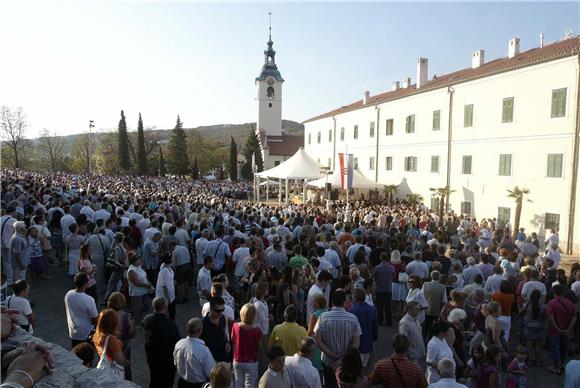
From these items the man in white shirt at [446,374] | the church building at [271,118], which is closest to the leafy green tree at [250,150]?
the church building at [271,118]

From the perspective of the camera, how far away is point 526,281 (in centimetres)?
770

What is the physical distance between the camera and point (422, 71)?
32406 mm

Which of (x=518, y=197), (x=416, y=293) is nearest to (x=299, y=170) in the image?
(x=518, y=197)

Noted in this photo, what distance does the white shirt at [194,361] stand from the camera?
14.6ft

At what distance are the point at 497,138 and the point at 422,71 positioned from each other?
11.7m

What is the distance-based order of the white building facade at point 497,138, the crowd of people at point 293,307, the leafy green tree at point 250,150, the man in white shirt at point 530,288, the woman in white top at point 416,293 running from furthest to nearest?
the leafy green tree at point 250,150 < the white building facade at point 497,138 < the man in white shirt at point 530,288 < the woman in white top at point 416,293 < the crowd of people at point 293,307

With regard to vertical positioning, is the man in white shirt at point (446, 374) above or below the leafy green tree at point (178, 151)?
below

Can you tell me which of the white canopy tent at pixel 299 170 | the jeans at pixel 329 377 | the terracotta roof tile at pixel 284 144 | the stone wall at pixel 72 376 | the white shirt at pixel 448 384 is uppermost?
the terracotta roof tile at pixel 284 144

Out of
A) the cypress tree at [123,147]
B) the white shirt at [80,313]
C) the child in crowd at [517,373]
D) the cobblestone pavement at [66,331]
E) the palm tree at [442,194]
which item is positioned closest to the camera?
the child in crowd at [517,373]

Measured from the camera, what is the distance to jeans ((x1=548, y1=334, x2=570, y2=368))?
7051 millimetres

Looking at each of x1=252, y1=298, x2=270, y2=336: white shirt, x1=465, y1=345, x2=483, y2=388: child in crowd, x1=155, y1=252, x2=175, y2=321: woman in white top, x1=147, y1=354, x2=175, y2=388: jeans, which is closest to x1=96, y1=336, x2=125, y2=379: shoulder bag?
x1=147, y1=354, x2=175, y2=388: jeans

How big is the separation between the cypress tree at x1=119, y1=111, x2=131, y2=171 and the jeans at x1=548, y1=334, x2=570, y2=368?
212ft

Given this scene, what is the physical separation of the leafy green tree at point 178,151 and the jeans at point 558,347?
6142cm

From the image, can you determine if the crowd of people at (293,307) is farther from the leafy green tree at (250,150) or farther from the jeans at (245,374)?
the leafy green tree at (250,150)
